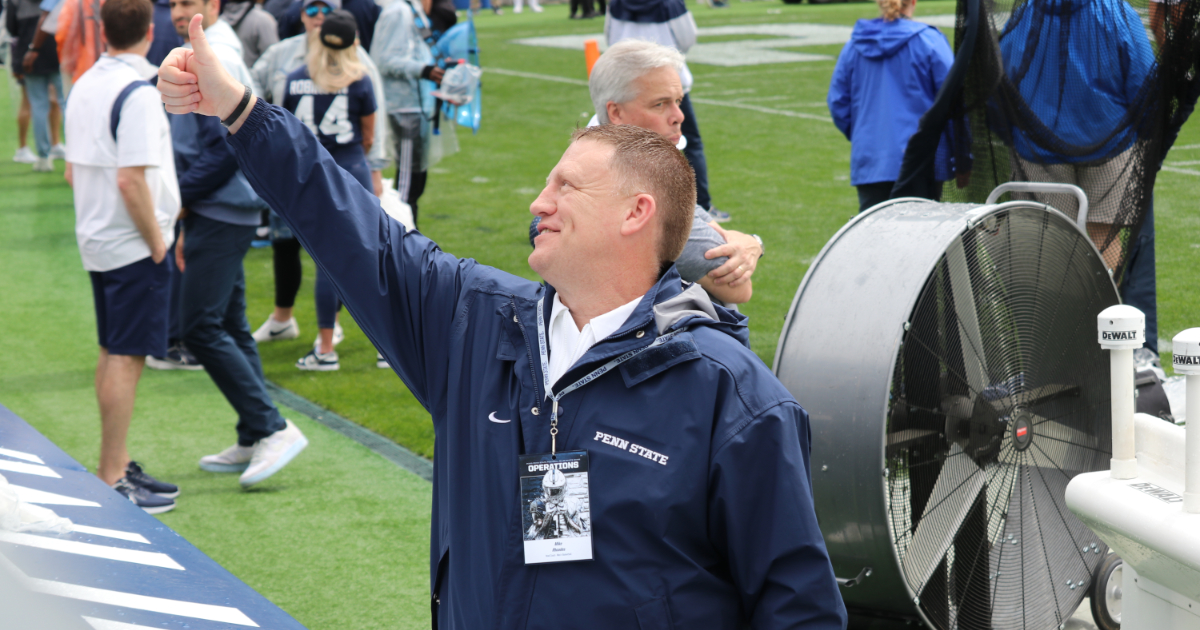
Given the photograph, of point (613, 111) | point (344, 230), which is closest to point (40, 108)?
point (613, 111)

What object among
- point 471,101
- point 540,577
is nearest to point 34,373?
point 471,101

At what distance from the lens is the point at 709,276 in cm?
280

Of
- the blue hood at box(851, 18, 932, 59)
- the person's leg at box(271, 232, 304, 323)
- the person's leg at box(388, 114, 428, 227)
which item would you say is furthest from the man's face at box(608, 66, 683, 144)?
the person's leg at box(388, 114, 428, 227)

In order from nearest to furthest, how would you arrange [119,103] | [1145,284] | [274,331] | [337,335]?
1. [119,103]
2. [1145,284]
3. [337,335]
4. [274,331]

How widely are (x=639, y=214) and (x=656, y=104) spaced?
1.26m

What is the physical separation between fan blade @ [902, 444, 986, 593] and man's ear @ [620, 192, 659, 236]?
5.52 ft

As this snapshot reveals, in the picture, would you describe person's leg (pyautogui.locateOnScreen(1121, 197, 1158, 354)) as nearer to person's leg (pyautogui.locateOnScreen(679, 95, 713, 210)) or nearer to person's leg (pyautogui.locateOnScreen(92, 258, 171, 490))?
person's leg (pyautogui.locateOnScreen(679, 95, 713, 210))

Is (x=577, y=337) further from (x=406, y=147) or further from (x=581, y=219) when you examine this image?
(x=406, y=147)

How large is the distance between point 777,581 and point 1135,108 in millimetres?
3089

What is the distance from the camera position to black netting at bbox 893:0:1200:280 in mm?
4012

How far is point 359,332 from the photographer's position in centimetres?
741

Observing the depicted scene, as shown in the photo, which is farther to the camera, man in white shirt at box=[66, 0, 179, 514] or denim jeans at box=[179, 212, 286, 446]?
denim jeans at box=[179, 212, 286, 446]

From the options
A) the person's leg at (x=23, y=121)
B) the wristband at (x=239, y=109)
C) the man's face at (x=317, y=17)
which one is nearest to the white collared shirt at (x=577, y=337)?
the wristband at (x=239, y=109)

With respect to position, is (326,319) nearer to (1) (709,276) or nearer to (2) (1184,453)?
(1) (709,276)
